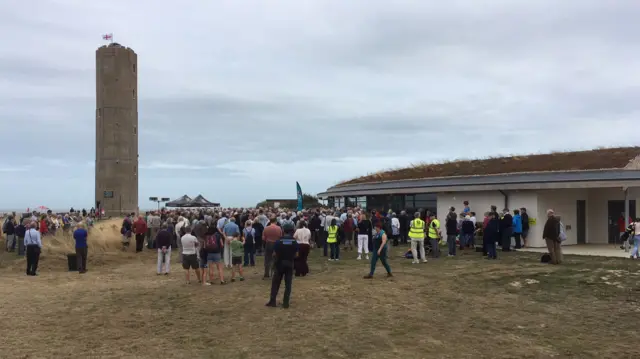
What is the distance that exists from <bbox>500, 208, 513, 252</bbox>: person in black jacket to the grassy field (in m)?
3.18

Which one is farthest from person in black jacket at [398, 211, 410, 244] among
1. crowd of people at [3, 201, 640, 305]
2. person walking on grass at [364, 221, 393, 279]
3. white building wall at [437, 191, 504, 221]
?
person walking on grass at [364, 221, 393, 279]

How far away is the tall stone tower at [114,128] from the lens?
4169 centimetres

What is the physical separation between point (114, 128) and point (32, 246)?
2845 cm

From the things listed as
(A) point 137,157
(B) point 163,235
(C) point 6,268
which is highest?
(A) point 137,157

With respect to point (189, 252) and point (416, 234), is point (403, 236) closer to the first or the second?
point (416, 234)

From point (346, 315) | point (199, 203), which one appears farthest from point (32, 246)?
point (199, 203)

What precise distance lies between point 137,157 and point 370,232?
31.9 metres

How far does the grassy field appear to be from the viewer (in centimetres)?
758

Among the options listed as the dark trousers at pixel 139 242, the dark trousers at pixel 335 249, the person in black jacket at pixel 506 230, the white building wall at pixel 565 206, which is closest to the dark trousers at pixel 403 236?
the person in black jacket at pixel 506 230

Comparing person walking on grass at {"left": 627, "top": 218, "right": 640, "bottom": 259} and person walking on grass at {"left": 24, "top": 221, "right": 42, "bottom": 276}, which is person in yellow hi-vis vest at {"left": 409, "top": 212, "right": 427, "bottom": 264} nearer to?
person walking on grass at {"left": 627, "top": 218, "right": 640, "bottom": 259}

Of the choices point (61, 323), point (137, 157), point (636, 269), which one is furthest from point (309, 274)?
point (137, 157)

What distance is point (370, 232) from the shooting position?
18.3 m

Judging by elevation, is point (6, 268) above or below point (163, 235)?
below

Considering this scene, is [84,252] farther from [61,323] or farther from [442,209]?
A: [442,209]
